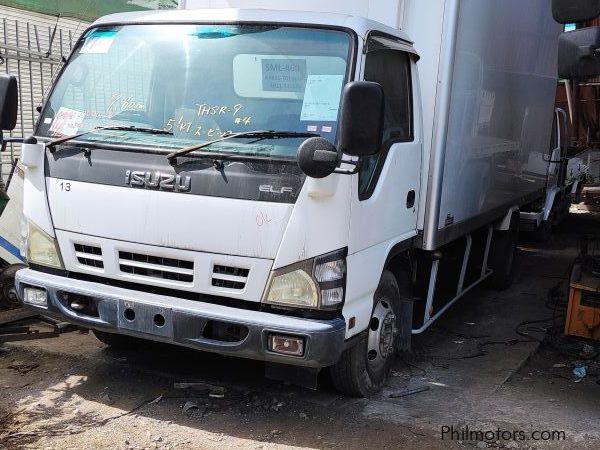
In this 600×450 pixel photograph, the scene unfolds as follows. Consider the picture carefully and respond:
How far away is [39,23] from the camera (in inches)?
324

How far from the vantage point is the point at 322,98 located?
386cm

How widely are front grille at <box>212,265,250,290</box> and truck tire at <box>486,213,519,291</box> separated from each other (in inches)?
188

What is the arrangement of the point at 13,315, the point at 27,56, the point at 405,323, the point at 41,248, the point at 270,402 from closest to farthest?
1. the point at 41,248
2. the point at 270,402
3. the point at 405,323
4. the point at 13,315
5. the point at 27,56

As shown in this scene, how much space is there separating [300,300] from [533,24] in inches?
186

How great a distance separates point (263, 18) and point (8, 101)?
1684 mm

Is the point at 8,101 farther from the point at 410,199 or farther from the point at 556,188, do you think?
the point at 556,188

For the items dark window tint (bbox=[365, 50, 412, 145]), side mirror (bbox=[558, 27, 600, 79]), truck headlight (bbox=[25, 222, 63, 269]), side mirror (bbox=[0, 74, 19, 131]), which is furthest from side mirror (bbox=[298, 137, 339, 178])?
side mirror (bbox=[0, 74, 19, 131])

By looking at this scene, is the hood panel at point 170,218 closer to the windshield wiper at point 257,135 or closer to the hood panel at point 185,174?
the hood panel at point 185,174

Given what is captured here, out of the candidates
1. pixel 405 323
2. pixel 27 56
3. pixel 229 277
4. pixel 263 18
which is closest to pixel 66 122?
pixel 263 18

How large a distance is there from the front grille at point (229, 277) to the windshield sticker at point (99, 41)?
66.8 inches

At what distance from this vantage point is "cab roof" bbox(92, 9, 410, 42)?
157 inches

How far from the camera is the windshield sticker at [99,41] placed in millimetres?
4391

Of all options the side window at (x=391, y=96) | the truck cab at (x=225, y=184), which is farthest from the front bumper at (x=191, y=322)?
the side window at (x=391, y=96)

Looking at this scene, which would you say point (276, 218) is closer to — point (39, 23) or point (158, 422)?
point (158, 422)
